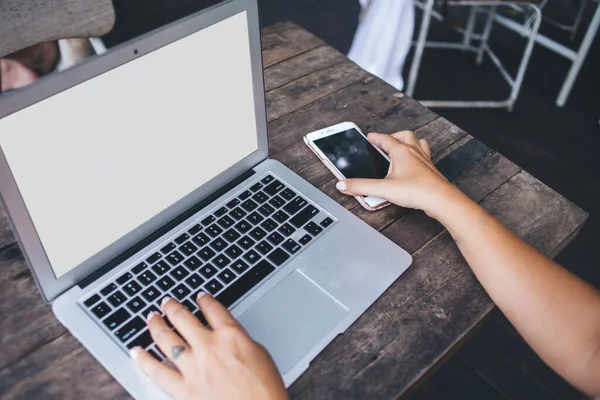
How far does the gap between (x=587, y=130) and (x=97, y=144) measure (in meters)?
2.20

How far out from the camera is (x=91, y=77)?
2.04ft

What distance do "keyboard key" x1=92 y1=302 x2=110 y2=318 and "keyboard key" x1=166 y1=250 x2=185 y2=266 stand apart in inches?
4.0

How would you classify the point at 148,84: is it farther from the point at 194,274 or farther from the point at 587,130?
the point at 587,130

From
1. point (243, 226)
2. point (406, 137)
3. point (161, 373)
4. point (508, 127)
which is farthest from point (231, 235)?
point (508, 127)

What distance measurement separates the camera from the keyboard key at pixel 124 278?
712 mm

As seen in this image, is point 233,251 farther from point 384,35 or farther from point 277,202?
point 384,35

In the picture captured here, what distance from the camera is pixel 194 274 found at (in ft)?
2.39

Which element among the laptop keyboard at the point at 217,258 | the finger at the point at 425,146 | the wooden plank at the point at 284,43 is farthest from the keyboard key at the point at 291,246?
the wooden plank at the point at 284,43

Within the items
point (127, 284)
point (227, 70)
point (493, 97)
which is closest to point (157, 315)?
point (127, 284)

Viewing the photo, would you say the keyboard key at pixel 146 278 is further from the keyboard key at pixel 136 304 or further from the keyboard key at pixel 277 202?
the keyboard key at pixel 277 202

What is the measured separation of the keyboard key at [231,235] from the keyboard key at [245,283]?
5 cm

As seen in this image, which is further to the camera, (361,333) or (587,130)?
(587,130)

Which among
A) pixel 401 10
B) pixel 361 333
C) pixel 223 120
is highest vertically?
pixel 223 120

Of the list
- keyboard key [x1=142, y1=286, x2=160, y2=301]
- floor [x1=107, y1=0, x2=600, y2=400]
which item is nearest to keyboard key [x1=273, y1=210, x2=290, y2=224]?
keyboard key [x1=142, y1=286, x2=160, y2=301]
